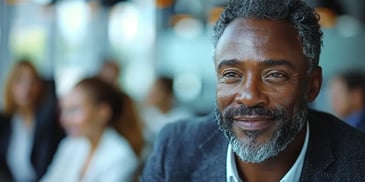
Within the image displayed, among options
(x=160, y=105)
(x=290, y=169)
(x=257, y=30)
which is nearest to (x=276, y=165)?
(x=290, y=169)

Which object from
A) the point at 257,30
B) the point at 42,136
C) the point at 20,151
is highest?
the point at 257,30

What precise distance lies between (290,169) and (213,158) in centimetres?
26

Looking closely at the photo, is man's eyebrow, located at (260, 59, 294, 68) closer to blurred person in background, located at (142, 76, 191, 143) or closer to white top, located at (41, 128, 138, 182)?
white top, located at (41, 128, 138, 182)

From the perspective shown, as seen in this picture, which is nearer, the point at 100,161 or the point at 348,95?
the point at 100,161

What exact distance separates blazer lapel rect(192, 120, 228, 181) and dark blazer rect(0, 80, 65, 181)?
8.48ft

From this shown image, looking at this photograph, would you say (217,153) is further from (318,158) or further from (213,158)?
(318,158)

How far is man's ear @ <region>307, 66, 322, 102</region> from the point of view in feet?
6.61

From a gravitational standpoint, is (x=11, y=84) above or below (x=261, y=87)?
below

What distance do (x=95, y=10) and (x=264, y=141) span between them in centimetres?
795

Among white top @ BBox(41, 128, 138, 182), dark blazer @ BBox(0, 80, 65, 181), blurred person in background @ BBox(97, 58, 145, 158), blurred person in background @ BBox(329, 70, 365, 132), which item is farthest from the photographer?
blurred person in background @ BBox(329, 70, 365, 132)

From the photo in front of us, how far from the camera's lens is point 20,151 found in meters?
4.93

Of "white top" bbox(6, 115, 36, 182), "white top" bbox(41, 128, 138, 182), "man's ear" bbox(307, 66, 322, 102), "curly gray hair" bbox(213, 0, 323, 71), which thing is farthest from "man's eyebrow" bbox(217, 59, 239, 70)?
"white top" bbox(6, 115, 36, 182)

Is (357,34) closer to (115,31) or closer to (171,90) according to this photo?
(115,31)

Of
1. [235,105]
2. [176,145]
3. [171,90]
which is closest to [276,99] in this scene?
[235,105]
